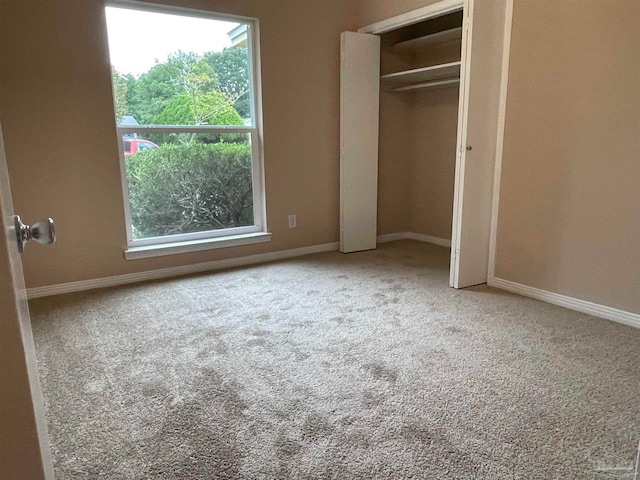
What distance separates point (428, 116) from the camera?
455 cm

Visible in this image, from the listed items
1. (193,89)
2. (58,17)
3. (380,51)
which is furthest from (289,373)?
(380,51)

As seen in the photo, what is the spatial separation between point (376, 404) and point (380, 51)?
3635 mm

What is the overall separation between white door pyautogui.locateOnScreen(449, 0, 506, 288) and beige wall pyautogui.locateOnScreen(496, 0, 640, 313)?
11cm

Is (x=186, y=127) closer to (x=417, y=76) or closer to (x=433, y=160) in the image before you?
(x=417, y=76)

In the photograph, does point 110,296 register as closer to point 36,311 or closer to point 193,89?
point 36,311

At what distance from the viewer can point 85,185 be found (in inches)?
125

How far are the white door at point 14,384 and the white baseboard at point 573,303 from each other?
2.90 m

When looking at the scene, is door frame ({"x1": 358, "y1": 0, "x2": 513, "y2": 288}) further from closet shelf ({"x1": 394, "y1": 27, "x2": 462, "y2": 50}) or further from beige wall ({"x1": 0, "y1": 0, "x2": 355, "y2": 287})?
beige wall ({"x1": 0, "y1": 0, "x2": 355, "y2": 287})

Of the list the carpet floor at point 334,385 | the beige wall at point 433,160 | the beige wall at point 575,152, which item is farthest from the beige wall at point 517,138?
the beige wall at point 433,160

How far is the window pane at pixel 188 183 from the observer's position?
Result: 346cm

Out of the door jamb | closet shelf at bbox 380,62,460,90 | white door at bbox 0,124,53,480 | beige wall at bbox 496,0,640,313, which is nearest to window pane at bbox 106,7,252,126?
closet shelf at bbox 380,62,460,90

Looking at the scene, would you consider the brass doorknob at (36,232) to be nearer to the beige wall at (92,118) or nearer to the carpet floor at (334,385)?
the carpet floor at (334,385)

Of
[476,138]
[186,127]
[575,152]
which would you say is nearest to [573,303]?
[575,152]

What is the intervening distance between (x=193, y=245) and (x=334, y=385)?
83.6 inches
